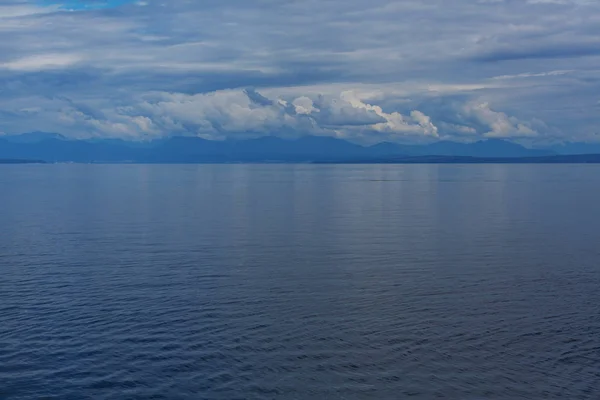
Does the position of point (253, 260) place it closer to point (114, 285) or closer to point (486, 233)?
point (114, 285)

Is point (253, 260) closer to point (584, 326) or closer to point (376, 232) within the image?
point (376, 232)

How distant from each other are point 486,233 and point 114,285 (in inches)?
1838

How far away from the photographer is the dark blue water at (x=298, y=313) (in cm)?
3045

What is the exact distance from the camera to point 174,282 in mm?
49156

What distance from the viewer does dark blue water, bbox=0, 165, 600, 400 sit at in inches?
1199

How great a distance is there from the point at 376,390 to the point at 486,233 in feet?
171

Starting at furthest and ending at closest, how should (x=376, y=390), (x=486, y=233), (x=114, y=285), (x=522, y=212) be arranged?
(x=522, y=212)
(x=486, y=233)
(x=114, y=285)
(x=376, y=390)

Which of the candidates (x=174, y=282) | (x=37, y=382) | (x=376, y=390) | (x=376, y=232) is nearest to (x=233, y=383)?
(x=376, y=390)

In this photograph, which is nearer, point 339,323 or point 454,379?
point 454,379

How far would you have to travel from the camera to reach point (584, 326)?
126ft

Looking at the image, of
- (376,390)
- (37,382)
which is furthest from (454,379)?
A: (37,382)

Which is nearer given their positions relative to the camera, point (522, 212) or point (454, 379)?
point (454, 379)

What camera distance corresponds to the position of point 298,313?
135 feet

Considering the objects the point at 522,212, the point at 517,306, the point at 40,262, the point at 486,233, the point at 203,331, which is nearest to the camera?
the point at 203,331
